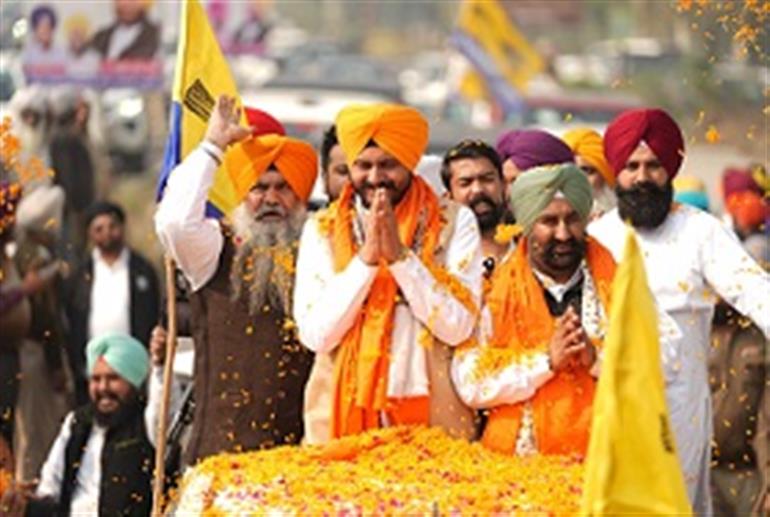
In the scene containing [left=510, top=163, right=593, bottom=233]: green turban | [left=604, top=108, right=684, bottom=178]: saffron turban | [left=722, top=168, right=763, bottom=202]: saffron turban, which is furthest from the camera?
[left=722, top=168, right=763, bottom=202]: saffron turban

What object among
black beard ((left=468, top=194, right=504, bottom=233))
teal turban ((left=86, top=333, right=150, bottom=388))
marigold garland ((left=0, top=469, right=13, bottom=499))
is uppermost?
black beard ((left=468, top=194, right=504, bottom=233))

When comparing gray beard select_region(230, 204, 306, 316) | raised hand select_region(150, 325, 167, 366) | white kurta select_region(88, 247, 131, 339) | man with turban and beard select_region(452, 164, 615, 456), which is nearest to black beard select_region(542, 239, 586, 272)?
man with turban and beard select_region(452, 164, 615, 456)

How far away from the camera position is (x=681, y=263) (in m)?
11.7

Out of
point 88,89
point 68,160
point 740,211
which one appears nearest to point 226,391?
point 740,211

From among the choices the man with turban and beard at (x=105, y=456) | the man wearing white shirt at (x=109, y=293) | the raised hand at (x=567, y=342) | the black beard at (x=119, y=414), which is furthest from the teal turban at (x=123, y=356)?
the raised hand at (x=567, y=342)

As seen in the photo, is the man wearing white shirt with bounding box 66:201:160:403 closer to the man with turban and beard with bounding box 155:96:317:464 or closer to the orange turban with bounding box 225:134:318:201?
the orange turban with bounding box 225:134:318:201

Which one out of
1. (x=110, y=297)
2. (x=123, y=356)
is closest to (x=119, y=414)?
(x=123, y=356)

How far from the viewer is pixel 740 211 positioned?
16.2m

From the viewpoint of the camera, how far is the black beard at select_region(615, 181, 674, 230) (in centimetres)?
1180

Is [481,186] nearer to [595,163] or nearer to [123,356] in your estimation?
[595,163]

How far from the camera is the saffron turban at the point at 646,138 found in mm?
11867

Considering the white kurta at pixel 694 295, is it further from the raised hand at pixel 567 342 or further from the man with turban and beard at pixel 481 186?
A: the raised hand at pixel 567 342

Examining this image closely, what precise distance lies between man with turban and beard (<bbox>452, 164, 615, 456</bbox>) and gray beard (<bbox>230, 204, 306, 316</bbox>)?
0.79m

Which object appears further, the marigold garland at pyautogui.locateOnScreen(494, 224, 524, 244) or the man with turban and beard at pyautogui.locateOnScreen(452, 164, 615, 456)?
the marigold garland at pyautogui.locateOnScreen(494, 224, 524, 244)
